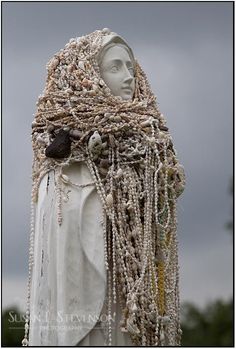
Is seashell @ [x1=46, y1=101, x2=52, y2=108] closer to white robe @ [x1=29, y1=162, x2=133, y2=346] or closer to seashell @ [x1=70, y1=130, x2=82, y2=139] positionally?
seashell @ [x1=70, y1=130, x2=82, y2=139]

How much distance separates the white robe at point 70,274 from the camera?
23.0 ft

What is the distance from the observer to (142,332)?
23.1 feet

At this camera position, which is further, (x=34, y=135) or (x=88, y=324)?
(x=34, y=135)

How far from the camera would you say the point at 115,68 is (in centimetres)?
765

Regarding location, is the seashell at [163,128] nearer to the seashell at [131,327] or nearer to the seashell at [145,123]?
the seashell at [145,123]

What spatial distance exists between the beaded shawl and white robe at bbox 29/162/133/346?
7 centimetres

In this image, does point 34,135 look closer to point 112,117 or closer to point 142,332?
point 112,117

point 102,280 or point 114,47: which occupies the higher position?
point 114,47

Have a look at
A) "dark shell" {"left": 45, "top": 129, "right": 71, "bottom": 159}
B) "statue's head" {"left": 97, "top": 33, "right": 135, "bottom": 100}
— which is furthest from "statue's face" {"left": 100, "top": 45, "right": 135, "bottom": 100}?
"dark shell" {"left": 45, "top": 129, "right": 71, "bottom": 159}

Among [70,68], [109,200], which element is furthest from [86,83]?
[109,200]

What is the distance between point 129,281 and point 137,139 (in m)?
0.97

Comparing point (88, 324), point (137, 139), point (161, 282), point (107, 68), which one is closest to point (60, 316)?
point (88, 324)

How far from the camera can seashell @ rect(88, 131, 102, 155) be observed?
23.6 ft

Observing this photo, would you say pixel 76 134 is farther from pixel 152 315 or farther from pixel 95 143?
pixel 152 315
